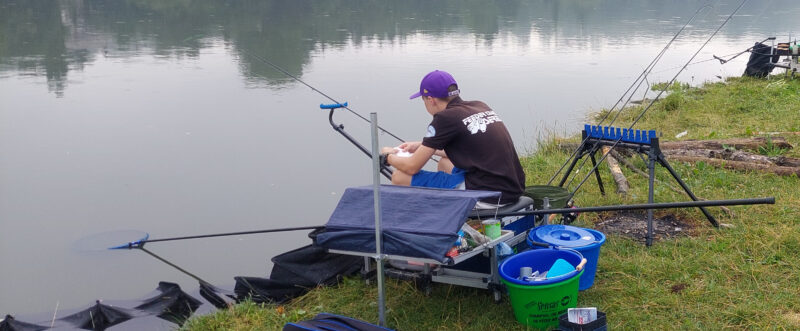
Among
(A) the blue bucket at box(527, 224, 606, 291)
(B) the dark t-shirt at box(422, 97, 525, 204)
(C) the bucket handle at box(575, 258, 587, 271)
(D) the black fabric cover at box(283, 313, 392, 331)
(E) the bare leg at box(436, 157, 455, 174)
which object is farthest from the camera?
(E) the bare leg at box(436, 157, 455, 174)

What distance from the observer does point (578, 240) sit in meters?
2.91

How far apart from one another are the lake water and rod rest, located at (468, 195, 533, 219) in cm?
168

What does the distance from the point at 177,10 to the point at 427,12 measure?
276 inches

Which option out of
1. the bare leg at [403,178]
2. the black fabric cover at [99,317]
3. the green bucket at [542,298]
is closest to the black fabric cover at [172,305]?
the black fabric cover at [99,317]

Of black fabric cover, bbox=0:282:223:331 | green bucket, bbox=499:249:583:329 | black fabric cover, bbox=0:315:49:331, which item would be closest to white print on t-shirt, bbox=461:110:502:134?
green bucket, bbox=499:249:583:329

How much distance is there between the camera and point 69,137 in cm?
702

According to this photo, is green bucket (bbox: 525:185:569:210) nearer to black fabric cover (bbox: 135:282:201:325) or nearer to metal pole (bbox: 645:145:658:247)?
metal pole (bbox: 645:145:658:247)

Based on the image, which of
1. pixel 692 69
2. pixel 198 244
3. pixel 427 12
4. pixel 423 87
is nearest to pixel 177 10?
pixel 427 12

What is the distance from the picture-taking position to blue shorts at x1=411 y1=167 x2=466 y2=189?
314 cm

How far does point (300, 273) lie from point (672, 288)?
156 cm

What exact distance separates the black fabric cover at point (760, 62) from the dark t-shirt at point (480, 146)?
7122mm

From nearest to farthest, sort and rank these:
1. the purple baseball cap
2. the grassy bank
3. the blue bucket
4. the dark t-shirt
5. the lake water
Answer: the grassy bank
the blue bucket
the dark t-shirt
the purple baseball cap
the lake water

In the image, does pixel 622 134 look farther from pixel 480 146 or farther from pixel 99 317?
pixel 99 317

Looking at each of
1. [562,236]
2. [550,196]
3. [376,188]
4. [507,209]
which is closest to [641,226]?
[550,196]
